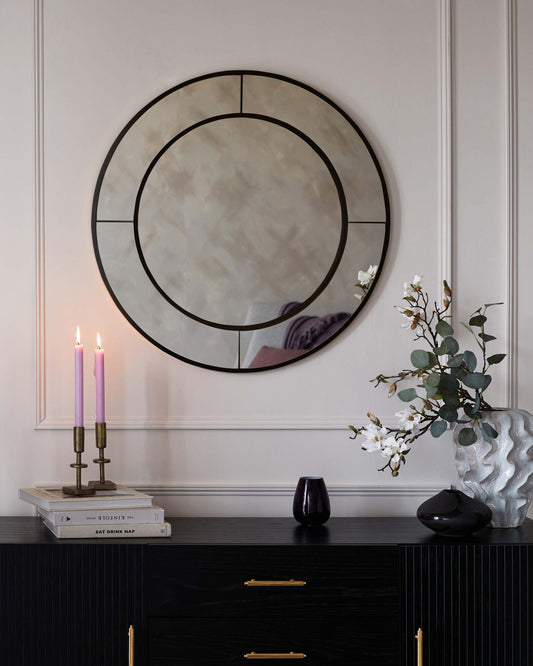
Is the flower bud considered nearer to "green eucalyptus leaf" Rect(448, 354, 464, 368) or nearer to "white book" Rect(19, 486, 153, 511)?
"green eucalyptus leaf" Rect(448, 354, 464, 368)

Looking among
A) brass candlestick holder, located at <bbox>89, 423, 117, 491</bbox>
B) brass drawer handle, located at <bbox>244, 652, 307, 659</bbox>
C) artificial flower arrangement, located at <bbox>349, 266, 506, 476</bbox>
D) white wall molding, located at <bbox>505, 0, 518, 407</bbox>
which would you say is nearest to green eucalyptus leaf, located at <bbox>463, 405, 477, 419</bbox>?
artificial flower arrangement, located at <bbox>349, 266, 506, 476</bbox>

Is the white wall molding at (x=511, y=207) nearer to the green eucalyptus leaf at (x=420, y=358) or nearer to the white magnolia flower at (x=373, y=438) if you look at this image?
the green eucalyptus leaf at (x=420, y=358)

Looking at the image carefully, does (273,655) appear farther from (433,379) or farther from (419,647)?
(433,379)

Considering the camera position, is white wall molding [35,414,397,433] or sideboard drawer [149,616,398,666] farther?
white wall molding [35,414,397,433]

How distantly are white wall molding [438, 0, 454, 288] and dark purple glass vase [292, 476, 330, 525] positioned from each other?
0.72m

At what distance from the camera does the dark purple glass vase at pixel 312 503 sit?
1.95 metres

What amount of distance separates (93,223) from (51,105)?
1.22ft

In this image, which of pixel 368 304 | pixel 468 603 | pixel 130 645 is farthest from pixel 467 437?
pixel 130 645

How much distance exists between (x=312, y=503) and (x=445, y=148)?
110 cm

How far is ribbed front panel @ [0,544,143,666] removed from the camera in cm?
178

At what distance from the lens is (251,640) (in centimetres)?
177

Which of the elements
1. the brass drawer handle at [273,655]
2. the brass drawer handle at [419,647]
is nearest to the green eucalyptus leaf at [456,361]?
the brass drawer handle at [419,647]

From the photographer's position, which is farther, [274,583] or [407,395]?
[407,395]

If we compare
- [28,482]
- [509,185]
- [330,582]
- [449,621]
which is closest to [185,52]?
[509,185]
